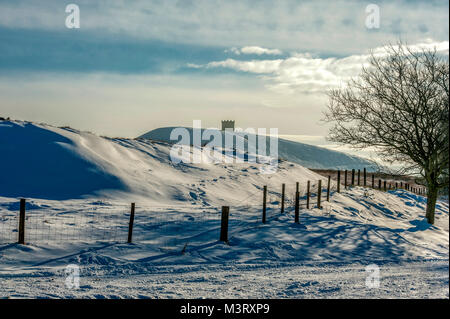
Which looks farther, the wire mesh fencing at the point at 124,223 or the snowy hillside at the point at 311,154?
the snowy hillside at the point at 311,154

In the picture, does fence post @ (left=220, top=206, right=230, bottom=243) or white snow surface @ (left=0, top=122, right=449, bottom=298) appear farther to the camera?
fence post @ (left=220, top=206, right=230, bottom=243)

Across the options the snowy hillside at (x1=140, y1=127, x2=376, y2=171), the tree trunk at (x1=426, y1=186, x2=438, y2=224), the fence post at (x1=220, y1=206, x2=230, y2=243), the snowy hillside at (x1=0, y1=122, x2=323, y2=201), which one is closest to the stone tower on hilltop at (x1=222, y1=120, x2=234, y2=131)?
the snowy hillside at (x1=140, y1=127, x2=376, y2=171)

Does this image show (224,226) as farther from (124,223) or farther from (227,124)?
(227,124)

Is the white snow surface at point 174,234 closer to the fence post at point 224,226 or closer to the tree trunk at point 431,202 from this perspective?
the fence post at point 224,226

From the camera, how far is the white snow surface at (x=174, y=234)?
8281 millimetres

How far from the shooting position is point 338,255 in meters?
12.5

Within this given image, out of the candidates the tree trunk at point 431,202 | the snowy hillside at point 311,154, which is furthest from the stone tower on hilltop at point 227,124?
the tree trunk at point 431,202

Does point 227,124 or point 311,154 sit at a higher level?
point 227,124

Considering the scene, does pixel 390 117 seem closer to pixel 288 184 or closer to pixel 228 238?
pixel 288 184

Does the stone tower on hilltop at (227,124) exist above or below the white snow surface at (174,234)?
above

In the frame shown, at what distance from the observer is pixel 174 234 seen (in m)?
13.4

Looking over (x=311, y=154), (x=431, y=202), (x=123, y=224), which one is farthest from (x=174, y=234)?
(x=311, y=154)

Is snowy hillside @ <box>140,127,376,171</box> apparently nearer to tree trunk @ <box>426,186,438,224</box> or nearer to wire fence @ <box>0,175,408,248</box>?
tree trunk @ <box>426,186,438,224</box>

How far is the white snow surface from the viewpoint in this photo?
27.2ft
